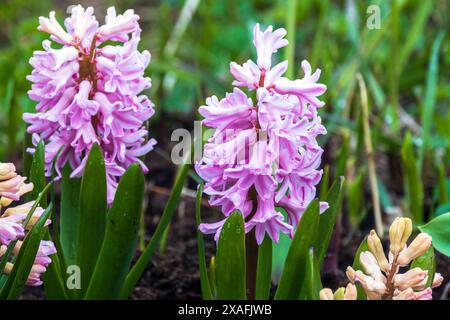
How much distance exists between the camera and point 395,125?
280 centimetres

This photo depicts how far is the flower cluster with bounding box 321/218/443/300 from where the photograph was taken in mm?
1222

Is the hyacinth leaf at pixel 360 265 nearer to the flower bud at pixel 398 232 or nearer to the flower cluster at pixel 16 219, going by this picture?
the flower bud at pixel 398 232

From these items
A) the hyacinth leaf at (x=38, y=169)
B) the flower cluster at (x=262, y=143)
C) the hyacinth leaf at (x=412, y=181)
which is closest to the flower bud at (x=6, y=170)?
the hyacinth leaf at (x=38, y=169)

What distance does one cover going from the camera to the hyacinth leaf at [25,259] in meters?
1.33

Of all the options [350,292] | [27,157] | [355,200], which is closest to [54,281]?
[27,157]

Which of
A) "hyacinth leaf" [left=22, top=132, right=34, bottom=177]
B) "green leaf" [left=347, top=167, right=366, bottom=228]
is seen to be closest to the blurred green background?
"green leaf" [left=347, top=167, right=366, bottom=228]

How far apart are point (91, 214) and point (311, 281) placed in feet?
1.51

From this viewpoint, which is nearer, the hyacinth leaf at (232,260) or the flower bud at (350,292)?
the flower bud at (350,292)

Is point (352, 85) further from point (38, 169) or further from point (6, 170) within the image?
point (6, 170)

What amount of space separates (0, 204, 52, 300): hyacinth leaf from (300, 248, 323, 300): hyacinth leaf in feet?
1.37

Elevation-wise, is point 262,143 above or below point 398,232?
above

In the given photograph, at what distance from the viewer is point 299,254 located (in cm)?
137

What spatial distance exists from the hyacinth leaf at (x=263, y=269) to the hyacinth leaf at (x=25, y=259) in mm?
390
